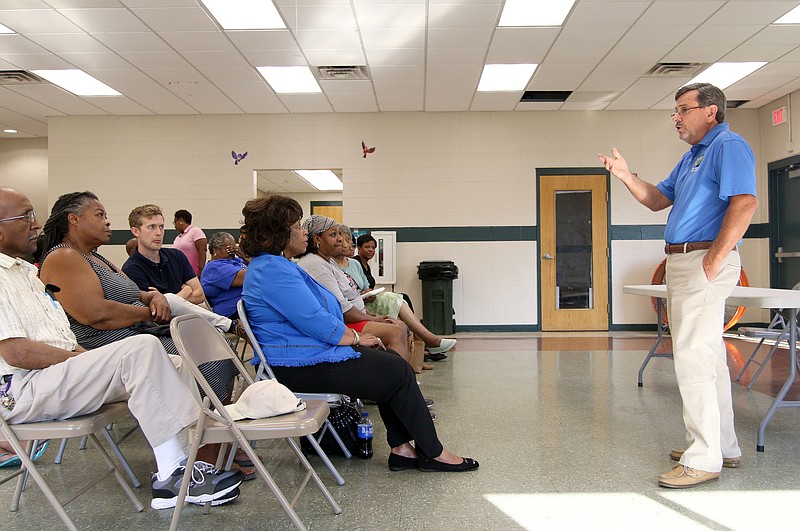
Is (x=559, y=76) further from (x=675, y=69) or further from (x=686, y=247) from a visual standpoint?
(x=686, y=247)

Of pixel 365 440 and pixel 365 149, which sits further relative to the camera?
pixel 365 149

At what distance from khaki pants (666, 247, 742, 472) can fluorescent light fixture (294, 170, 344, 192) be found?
9.21m

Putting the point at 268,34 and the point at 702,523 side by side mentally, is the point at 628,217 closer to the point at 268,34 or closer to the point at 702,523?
the point at 268,34

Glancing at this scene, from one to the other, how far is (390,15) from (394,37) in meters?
0.49

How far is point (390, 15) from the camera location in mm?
5285

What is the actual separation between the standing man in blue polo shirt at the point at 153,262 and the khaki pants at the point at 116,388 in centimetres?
132

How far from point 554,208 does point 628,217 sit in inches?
40.1

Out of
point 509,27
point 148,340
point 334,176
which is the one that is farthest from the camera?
point 334,176

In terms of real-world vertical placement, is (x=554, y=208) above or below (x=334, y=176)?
below

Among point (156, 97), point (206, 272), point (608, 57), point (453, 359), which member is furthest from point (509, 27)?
point (156, 97)

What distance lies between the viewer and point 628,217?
839cm

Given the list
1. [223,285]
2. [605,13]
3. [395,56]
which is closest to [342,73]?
[395,56]

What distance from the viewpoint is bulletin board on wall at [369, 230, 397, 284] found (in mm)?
8344

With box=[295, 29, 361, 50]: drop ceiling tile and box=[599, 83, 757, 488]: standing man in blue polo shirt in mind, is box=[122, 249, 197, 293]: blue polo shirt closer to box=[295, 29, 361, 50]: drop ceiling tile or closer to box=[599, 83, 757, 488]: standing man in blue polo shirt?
box=[599, 83, 757, 488]: standing man in blue polo shirt
